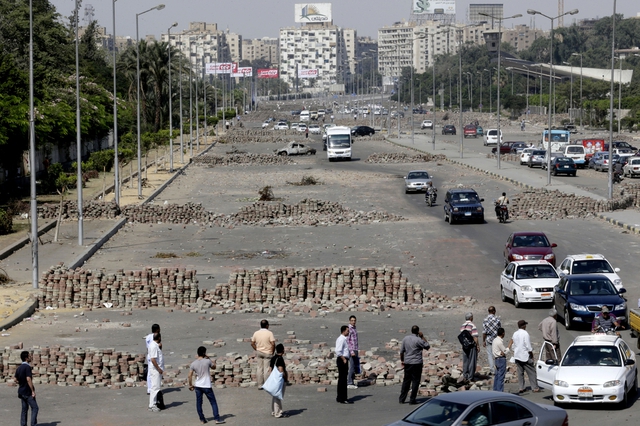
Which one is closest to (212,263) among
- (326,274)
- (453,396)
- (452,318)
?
(326,274)

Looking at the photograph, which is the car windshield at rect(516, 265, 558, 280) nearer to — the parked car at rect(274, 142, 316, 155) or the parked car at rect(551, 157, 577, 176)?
the parked car at rect(551, 157, 577, 176)

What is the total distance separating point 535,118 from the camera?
157250 mm

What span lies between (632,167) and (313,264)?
36.9m

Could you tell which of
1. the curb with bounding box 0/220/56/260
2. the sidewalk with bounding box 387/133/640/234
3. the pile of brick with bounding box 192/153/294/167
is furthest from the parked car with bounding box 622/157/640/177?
the curb with bounding box 0/220/56/260

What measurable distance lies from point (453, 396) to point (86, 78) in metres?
80.1

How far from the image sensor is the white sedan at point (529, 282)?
26.0 m

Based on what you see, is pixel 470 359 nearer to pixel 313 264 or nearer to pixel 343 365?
pixel 343 365

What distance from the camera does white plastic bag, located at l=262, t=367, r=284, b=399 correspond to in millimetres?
15711

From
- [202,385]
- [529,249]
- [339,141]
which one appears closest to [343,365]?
[202,385]

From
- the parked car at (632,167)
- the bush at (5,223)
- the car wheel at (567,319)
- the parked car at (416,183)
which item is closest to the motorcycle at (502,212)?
the parked car at (416,183)

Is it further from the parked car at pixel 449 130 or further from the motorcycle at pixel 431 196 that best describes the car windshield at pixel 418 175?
the parked car at pixel 449 130

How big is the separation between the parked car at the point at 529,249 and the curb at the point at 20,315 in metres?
14.0

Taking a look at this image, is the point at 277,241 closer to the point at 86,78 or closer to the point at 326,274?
the point at 326,274

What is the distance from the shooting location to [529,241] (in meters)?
32.2
